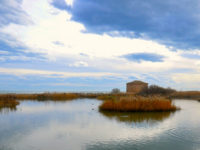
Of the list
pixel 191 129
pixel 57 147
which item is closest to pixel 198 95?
pixel 191 129

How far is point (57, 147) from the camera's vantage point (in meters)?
5.51

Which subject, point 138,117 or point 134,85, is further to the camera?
point 134,85

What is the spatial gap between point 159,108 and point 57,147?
8870mm

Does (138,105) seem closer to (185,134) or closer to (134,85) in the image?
(185,134)

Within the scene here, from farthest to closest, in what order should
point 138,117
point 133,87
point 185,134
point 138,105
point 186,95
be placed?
1. point 133,87
2. point 186,95
3. point 138,105
4. point 138,117
5. point 185,134

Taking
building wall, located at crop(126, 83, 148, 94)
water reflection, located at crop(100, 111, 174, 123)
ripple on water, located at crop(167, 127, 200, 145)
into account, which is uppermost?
building wall, located at crop(126, 83, 148, 94)

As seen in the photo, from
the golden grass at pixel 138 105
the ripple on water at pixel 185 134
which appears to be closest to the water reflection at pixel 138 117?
the golden grass at pixel 138 105

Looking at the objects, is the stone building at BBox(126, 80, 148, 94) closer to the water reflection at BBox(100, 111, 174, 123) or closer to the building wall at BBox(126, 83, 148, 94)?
the building wall at BBox(126, 83, 148, 94)

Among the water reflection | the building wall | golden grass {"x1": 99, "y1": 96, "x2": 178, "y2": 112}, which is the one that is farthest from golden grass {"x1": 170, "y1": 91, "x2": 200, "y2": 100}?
the water reflection

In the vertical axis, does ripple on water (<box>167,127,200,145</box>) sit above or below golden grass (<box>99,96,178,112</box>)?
below

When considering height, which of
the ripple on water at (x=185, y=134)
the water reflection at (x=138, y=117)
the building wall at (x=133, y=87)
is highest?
the building wall at (x=133, y=87)

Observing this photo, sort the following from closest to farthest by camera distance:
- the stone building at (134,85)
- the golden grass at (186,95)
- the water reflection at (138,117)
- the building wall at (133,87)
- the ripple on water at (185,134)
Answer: the ripple on water at (185,134) < the water reflection at (138,117) < the golden grass at (186,95) < the building wall at (133,87) < the stone building at (134,85)

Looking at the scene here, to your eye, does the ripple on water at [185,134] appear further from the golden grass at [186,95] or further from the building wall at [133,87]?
the building wall at [133,87]

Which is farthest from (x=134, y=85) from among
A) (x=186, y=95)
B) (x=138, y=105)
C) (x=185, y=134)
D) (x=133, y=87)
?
(x=185, y=134)
